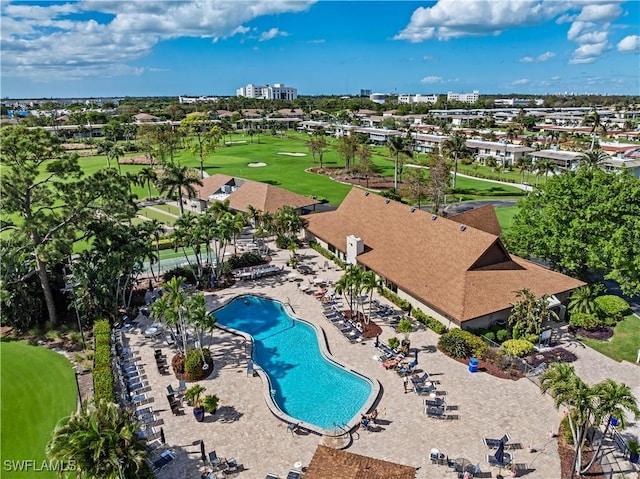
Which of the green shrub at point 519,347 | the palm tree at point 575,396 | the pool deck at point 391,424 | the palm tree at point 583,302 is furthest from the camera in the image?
the palm tree at point 583,302

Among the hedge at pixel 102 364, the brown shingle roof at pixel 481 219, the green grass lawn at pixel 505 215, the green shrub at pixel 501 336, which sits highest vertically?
the brown shingle roof at pixel 481 219

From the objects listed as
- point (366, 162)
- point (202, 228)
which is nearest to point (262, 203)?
point (202, 228)

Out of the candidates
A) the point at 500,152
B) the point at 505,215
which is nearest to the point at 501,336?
the point at 505,215

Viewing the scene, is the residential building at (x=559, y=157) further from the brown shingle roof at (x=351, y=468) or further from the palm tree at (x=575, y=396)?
the brown shingle roof at (x=351, y=468)

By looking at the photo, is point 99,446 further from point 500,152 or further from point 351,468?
point 500,152

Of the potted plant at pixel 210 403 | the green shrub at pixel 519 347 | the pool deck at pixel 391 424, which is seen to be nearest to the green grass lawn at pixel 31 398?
the pool deck at pixel 391 424

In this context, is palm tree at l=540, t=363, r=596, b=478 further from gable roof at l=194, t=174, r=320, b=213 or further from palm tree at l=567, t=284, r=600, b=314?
gable roof at l=194, t=174, r=320, b=213

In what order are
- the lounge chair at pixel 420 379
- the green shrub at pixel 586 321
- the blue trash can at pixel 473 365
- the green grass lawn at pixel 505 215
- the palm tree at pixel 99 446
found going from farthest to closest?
the green grass lawn at pixel 505 215 → the green shrub at pixel 586 321 → the blue trash can at pixel 473 365 → the lounge chair at pixel 420 379 → the palm tree at pixel 99 446
